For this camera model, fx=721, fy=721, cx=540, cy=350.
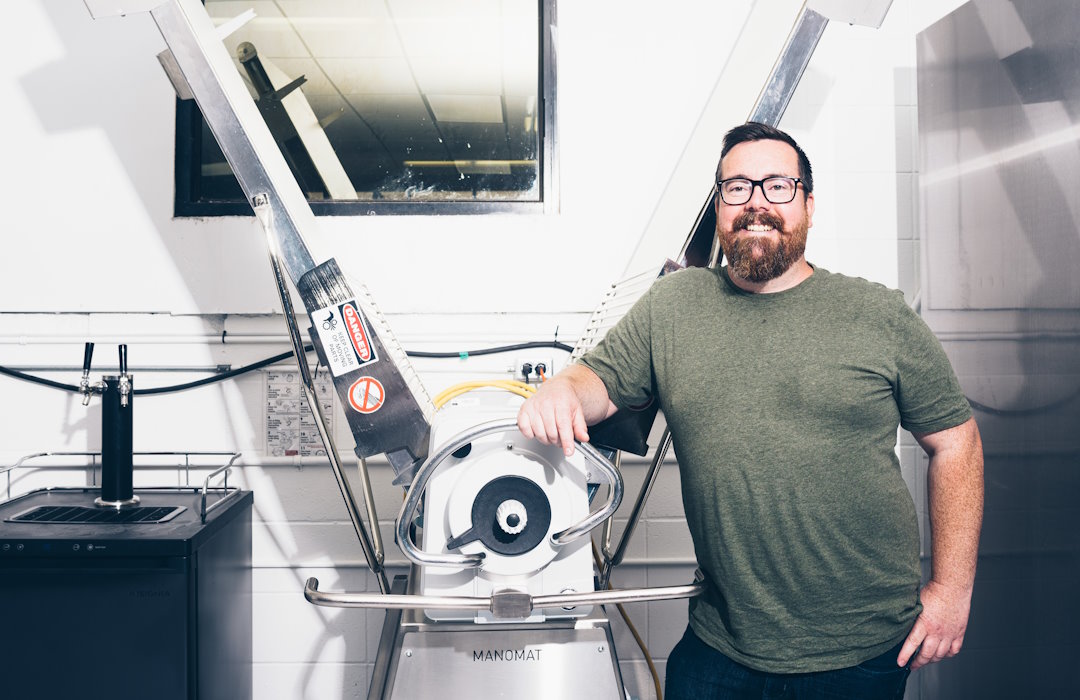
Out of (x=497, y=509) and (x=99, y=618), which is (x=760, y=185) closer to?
(x=497, y=509)

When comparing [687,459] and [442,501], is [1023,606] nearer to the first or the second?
[687,459]

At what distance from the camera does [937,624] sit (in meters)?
1.20

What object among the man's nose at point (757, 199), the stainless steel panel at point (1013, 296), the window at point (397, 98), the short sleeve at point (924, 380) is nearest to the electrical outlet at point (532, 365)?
the window at point (397, 98)

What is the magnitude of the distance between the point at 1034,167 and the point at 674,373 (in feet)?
3.13

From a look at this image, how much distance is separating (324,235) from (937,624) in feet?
5.15

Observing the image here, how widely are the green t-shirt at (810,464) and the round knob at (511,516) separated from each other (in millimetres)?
334

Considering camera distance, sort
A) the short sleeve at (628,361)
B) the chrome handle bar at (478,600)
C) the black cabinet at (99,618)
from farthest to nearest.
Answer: the black cabinet at (99,618) → the short sleeve at (628,361) → the chrome handle bar at (478,600)

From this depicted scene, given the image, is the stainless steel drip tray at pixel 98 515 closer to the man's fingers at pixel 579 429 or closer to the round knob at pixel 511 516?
the round knob at pixel 511 516

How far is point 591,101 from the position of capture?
1.89 meters

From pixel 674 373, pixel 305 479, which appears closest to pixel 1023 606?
pixel 674 373

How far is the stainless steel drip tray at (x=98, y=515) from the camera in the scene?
1.54m

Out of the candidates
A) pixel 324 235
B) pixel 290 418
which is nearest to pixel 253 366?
pixel 290 418

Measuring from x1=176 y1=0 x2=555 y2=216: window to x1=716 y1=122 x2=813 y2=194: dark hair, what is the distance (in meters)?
0.70

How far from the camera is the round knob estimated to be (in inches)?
41.7
